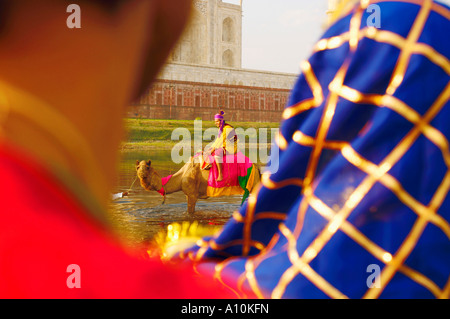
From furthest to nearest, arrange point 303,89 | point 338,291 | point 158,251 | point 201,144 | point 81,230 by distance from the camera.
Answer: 1. point 201,144
2. point 158,251
3. point 303,89
4. point 338,291
5. point 81,230

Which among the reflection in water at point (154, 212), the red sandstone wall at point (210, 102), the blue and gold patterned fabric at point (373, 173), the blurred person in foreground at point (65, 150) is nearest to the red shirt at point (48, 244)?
the blurred person in foreground at point (65, 150)

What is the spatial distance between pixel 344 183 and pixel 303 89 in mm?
145

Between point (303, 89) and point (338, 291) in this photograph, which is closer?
point (338, 291)

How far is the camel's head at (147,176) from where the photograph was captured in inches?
223

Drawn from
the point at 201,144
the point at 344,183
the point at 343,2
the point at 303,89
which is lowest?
the point at 344,183

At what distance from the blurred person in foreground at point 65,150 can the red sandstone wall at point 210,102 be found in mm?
17373

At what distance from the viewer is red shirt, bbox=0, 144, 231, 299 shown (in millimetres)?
204

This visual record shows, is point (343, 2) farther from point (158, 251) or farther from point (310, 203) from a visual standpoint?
point (158, 251)

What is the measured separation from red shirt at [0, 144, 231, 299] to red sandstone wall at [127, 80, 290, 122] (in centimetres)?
1742

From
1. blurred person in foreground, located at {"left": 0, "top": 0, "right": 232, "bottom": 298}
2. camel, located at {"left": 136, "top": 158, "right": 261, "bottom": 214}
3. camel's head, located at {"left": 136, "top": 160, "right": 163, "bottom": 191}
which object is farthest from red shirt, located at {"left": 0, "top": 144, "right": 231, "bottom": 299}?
camel, located at {"left": 136, "top": 158, "right": 261, "bottom": 214}

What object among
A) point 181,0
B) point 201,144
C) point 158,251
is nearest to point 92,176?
point 181,0

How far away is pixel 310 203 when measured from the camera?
1.57 feet

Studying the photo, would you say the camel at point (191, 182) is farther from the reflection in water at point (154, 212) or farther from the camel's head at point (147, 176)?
the reflection in water at point (154, 212)

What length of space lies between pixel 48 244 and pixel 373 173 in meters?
0.35
